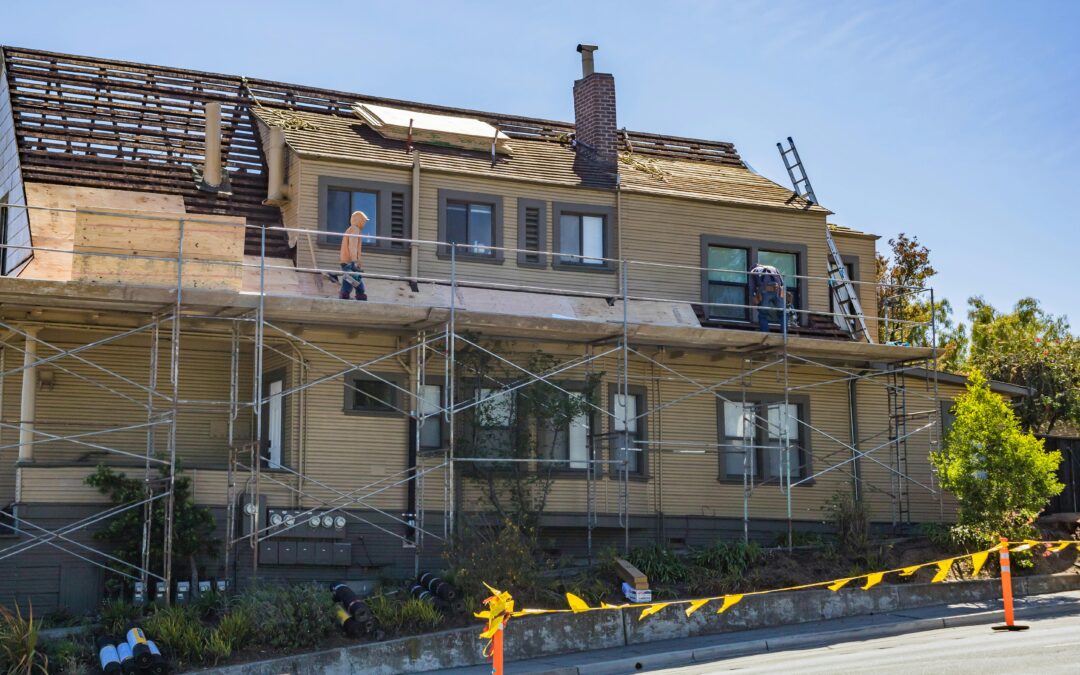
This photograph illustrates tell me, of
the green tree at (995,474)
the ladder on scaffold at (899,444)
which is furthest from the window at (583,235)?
the green tree at (995,474)

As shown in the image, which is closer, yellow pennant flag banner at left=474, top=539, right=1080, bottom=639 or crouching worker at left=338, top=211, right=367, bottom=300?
yellow pennant flag banner at left=474, top=539, right=1080, bottom=639

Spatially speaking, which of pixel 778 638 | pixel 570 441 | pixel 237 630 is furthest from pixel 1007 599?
pixel 237 630

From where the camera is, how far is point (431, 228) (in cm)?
2289

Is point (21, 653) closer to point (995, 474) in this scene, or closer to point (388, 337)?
point (388, 337)

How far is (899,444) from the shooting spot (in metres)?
25.7

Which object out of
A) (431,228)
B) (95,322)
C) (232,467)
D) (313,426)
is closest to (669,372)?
(431,228)

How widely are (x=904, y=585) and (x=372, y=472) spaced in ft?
28.8

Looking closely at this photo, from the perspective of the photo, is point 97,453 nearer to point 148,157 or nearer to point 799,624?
→ point 148,157

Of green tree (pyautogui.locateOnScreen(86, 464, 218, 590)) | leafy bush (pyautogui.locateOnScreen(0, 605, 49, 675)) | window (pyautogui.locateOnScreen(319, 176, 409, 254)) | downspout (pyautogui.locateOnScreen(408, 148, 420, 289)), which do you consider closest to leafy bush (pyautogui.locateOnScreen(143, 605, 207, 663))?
leafy bush (pyautogui.locateOnScreen(0, 605, 49, 675))

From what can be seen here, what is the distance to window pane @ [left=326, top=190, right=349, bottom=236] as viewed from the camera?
73.5 feet

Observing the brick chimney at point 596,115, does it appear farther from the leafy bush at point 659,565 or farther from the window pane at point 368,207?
the leafy bush at point 659,565

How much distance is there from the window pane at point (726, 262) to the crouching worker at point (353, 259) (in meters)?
7.50

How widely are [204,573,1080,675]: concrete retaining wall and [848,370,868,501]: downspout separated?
4781mm

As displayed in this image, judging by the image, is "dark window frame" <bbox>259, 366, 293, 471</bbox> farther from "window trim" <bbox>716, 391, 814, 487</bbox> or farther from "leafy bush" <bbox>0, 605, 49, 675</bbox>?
"window trim" <bbox>716, 391, 814, 487</bbox>
